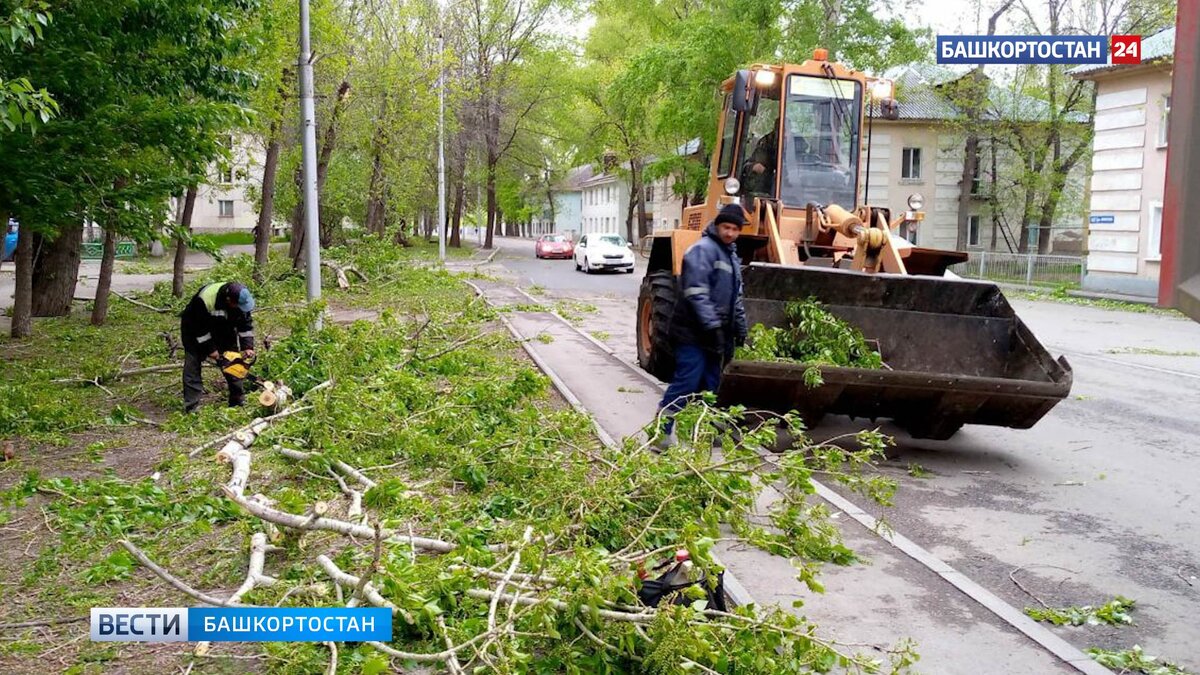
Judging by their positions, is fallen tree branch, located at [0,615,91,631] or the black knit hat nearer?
fallen tree branch, located at [0,615,91,631]

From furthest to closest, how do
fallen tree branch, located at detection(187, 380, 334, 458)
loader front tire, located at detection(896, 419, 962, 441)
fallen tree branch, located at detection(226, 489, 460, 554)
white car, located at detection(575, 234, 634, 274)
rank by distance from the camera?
1. white car, located at detection(575, 234, 634, 274)
2. loader front tire, located at detection(896, 419, 962, 441)
3. fallen tree branch, located at detection(187, 380, 334, 458)
4. fallen tree branch, located at detection(226, 489, 460, 554)

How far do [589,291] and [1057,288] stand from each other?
46.0 ft

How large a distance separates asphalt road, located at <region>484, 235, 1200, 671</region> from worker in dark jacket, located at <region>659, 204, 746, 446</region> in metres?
1.58

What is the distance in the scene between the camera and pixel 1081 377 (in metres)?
12.5

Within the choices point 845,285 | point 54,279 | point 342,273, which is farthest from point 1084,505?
point 342,273

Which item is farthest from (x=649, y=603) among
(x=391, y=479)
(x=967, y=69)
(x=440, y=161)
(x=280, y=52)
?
(x=967, y=69)

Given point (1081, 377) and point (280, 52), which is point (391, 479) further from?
point (280, 52)

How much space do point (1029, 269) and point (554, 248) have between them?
25713mm

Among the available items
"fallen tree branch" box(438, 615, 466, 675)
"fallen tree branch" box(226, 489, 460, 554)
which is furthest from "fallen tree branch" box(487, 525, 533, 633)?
"fallen tree branch" box(226, 489, 460, 554)

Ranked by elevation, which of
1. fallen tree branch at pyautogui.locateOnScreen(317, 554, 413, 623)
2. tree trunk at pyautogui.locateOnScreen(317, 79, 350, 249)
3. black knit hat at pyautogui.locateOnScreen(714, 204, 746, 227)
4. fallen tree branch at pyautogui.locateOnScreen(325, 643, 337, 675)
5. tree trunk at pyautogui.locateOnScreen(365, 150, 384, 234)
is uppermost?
tree trunk at pyautogui.locateOnScreen(317, 79, 350, 249)

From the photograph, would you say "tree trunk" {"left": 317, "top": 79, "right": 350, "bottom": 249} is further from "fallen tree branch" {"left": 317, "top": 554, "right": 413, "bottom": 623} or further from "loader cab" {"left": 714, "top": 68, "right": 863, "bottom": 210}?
"fallen tree branch" {"left": 317, "top": 554, "right": 413, "bottom": 623}

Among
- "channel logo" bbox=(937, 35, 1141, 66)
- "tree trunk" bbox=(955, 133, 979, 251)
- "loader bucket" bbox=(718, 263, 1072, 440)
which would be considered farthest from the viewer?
"tree trunk" bbox=(955, 133, 979, 251)

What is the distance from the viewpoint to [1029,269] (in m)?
32.4

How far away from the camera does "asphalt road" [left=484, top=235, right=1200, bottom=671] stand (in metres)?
5.32
